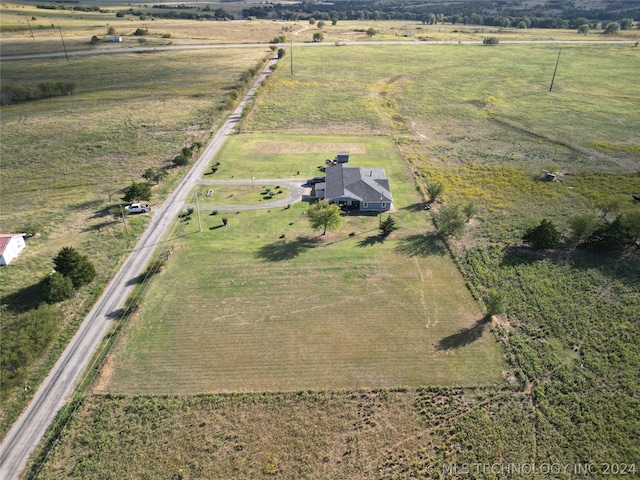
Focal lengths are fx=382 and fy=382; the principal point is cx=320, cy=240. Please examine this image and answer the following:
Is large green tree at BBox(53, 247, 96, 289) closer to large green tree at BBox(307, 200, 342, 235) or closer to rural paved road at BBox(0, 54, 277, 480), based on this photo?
rural paved road at BBox(0, 54, 277, 480)

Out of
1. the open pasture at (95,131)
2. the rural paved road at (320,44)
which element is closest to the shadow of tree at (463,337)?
the open pasture at (95,131)

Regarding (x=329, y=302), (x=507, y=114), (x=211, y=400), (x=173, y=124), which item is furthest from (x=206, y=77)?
(x=211, y=400)

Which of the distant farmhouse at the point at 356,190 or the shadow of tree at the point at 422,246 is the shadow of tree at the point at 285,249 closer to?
the distant farmhouse at the point at 356,190

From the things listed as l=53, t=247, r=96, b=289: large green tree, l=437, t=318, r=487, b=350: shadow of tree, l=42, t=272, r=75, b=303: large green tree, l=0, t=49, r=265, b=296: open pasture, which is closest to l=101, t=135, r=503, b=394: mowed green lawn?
l=437, t=318, r=487, b=350: shadow of tree

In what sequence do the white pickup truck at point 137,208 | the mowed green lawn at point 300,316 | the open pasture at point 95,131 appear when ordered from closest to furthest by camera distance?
the mowed green lawn at point 300,316 → the white pickup truck at point 137,208 → the open pasture at point 95,131

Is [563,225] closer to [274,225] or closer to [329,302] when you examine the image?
[329,302]

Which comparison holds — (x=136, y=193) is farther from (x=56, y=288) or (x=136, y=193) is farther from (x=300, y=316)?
(x=300, y=316)

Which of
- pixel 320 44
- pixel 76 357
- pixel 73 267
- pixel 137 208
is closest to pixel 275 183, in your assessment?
pixel 137 208
